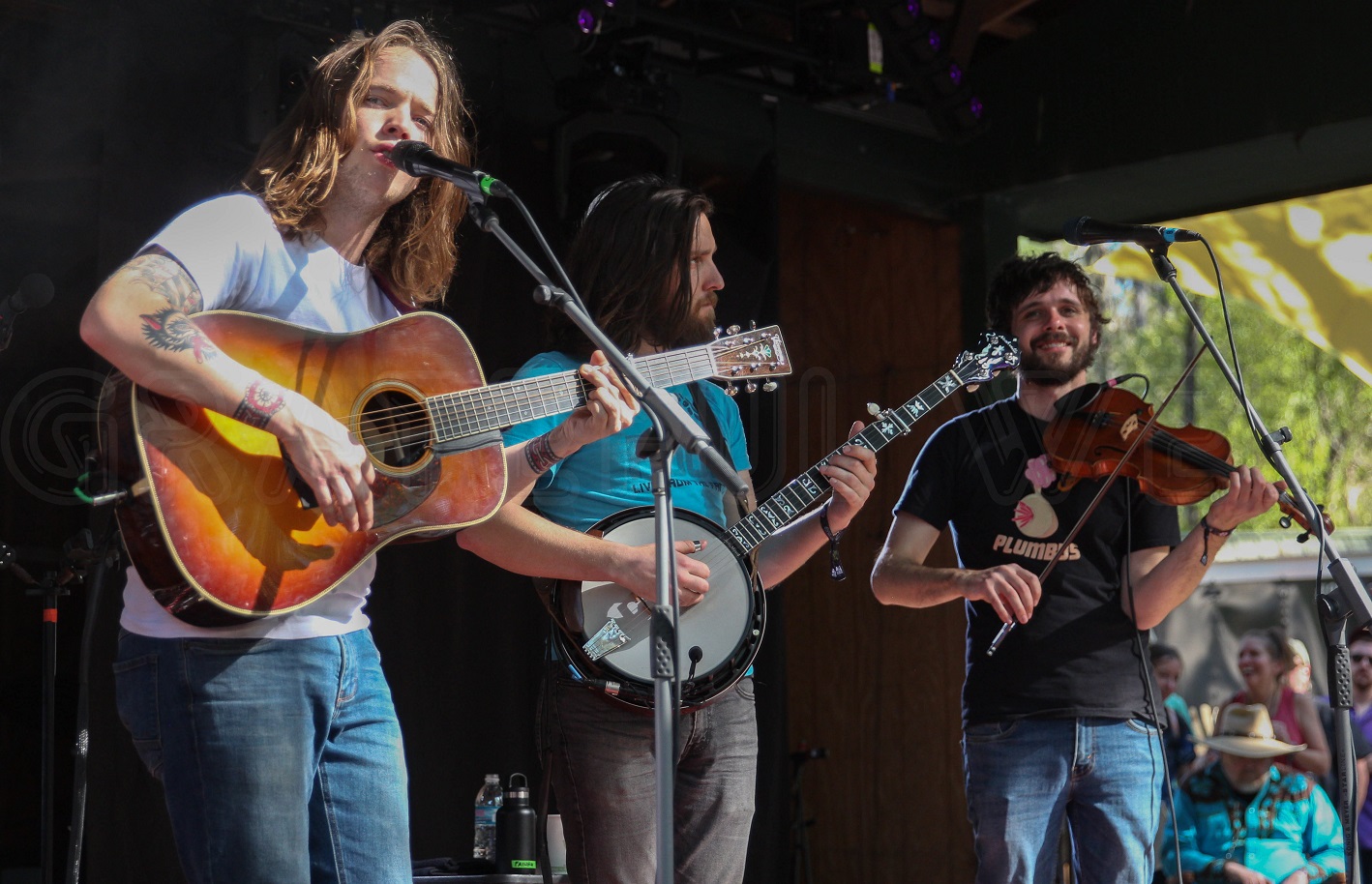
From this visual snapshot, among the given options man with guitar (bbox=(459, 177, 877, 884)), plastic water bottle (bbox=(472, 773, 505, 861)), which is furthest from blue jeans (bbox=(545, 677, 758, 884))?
plastic water bottle (bbox=(472, 773, 505, 861))

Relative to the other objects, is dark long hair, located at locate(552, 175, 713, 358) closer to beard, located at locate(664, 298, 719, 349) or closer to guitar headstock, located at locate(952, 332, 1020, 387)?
beard, located at locate(664, 298, 719, 349)

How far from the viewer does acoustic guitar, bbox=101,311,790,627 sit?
1992 millimetres

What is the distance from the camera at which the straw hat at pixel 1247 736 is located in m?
5.56

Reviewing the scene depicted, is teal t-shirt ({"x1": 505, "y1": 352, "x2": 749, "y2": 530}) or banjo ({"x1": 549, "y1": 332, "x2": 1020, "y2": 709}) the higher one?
teal t-shirt ({"x1": 505, "y1": 352, "x2": 749, "y2": 530})

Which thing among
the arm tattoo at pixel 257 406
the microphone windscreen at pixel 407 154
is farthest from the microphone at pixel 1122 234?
the arm tattoo at pixel 257 406

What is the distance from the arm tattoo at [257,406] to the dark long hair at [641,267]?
93 centimetres

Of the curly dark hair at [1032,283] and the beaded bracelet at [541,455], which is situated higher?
the curly dark hair at [1032,283]

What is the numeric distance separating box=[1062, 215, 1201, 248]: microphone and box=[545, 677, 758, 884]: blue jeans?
1.46 metres

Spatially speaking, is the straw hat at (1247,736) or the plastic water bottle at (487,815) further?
the straw hat at (1247,736)

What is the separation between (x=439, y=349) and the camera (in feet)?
8.10

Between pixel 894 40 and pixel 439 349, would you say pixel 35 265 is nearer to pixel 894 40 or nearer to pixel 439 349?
pixel 439 349

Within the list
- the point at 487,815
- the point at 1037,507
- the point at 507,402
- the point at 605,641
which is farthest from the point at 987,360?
the point at 487,815

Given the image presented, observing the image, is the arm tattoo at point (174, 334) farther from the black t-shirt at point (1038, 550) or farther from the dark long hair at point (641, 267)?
the black t-shirt at point (1038, 550)

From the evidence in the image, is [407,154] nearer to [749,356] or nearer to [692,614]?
[749,356]
